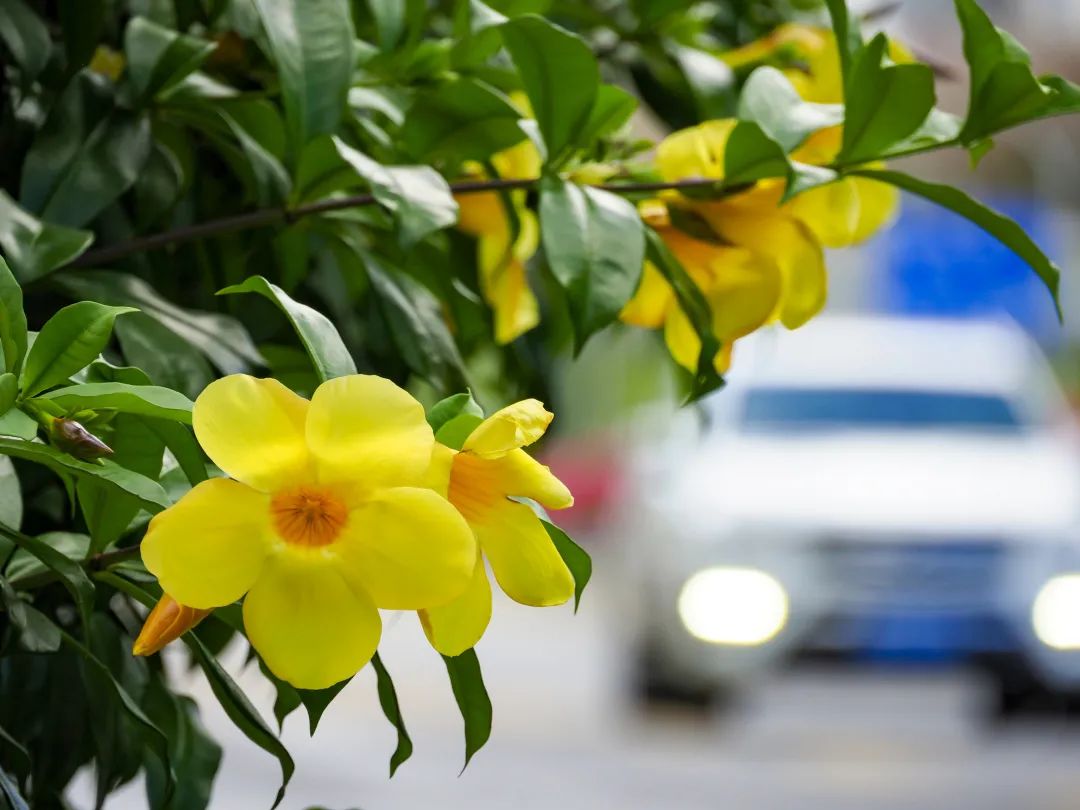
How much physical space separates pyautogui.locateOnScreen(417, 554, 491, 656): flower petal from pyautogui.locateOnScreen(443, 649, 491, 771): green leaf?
3cm

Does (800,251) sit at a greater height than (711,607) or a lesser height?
A: lesser

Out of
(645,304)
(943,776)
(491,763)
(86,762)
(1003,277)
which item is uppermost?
(1003,277)

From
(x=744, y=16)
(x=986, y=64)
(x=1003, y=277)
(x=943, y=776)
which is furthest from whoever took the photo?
(x=1003, y=277)

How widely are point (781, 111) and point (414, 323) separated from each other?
13cm

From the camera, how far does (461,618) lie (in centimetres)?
30

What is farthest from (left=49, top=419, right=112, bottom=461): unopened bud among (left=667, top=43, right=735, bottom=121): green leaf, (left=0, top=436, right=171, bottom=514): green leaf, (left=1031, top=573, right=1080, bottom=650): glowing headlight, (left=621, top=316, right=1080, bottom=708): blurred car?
(left=1031, top=573, right=1080, bottom=650): glowing headlight

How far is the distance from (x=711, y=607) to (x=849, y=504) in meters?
0.41

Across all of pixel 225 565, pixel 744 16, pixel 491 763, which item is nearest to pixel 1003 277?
pixel 491 763

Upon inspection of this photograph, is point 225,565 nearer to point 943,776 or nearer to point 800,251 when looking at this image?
point 800,251

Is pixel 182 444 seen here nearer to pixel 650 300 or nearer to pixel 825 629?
pixel 650 300

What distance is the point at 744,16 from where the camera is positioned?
70 centimetres

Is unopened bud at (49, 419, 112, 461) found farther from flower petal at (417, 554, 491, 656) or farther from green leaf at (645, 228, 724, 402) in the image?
green leaf at (645, 228, 724, 402)

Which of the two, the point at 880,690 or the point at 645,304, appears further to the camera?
the point at 880,690

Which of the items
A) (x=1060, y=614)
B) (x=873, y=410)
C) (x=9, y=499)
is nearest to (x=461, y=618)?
(x=9, y=499)
